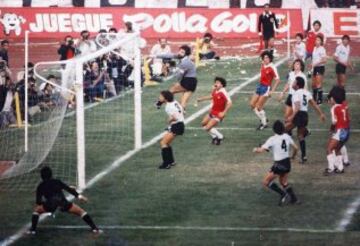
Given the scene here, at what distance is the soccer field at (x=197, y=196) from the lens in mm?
16766

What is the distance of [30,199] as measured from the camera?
1973cm

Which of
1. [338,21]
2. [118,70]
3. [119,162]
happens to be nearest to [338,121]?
[119,162]

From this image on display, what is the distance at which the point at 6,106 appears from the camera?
92.2 feet

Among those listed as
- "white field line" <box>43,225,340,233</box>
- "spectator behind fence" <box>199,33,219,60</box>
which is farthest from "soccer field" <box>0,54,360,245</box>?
"spectator behind fence" <box>199,33,219,60</box>

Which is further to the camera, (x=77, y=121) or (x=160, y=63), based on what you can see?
(x=160, y=63)

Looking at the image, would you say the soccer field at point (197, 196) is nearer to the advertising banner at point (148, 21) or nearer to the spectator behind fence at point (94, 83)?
the spectator behind fence at point (94, 83)

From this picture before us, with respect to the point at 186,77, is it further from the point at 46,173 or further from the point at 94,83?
the point at 46,173

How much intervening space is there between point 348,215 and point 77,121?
6.08 metres

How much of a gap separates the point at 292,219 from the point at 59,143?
932 cm

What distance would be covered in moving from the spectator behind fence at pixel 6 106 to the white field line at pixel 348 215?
40.5ft

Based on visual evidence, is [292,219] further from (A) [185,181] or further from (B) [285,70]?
(B) [285,70]

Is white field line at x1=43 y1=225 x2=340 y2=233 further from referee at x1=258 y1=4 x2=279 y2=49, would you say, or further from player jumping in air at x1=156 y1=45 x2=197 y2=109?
referee at x1=258 y1=4 x2=279 y2=49

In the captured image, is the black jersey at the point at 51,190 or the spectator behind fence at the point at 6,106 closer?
the black jersey at the point at 51,190

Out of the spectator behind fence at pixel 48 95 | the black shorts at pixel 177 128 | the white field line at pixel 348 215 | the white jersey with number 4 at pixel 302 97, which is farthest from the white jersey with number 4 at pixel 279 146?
the spectator behind fence at pixel 48 95
